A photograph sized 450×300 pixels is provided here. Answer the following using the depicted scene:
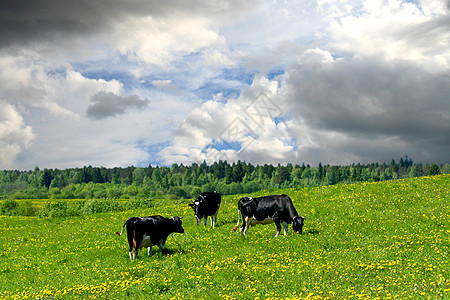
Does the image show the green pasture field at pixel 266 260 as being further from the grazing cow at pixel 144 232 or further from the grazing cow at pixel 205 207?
the grazing cow at pixel 205 207

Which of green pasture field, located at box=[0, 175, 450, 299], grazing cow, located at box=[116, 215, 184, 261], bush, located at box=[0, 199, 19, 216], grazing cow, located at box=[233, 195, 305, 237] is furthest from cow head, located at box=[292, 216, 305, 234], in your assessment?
bush, located at box=[0, 199, 19, 216]

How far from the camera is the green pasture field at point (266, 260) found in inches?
406

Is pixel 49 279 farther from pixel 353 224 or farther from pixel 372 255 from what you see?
pixel 353 224

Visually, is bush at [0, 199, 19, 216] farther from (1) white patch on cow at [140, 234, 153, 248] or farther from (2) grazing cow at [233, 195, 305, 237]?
(2) grazing cow at [233, 195, 305, 237]

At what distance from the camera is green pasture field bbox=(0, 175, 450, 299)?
10320 millimetres

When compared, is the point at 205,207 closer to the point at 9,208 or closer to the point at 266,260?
the point at 266,260

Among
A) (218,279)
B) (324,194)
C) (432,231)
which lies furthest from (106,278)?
(324,194)

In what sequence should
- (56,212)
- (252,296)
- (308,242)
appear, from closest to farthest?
(252,296) → (308,242) → (56,212)

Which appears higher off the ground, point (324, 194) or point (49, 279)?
point (324, 194)

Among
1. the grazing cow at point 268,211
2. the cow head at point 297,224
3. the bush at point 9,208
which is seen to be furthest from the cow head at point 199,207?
the bush at point 9,208

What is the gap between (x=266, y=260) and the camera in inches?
528

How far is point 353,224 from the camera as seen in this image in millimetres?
18453

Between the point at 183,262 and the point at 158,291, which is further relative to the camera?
the point at 183,262

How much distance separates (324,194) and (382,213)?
8.34 m
